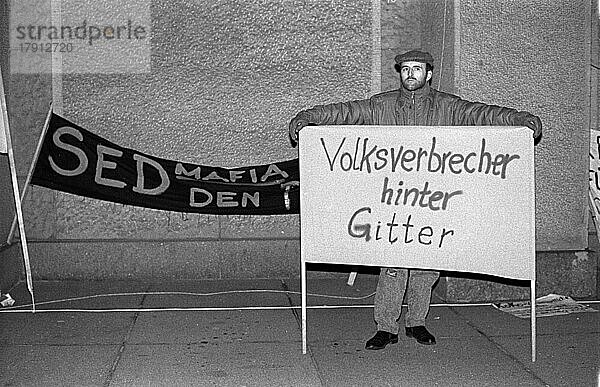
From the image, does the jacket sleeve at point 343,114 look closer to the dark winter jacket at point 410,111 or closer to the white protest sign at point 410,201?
the dark winter jacket at point 410,111

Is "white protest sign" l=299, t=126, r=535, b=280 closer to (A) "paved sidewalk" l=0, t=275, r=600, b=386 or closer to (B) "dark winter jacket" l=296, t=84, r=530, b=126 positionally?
(B) "dark winter jacket" l=296, t=84, r=530, b=126

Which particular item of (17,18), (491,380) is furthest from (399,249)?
(17,18)

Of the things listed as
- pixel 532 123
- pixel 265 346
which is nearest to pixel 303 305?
pixel 265 346

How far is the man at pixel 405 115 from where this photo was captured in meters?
6.07

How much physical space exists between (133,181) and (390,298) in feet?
11.6

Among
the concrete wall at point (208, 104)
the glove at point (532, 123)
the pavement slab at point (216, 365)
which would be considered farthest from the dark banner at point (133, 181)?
the glove at point (532, 123)

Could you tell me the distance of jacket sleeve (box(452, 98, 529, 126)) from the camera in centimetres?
593

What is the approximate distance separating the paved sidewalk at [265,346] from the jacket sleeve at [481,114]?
144cm

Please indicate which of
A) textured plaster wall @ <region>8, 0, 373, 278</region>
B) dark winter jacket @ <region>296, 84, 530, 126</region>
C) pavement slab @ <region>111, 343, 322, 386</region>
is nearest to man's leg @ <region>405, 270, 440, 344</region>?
pavement slab @ <region>111, 343, 322, 386</region>

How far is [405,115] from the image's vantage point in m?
6.16

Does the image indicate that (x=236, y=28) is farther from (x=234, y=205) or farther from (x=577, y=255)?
(x=577, y=255)

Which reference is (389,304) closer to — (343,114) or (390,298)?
(390,298)

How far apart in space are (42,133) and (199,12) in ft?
6.26

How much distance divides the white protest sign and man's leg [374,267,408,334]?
0.33 m
